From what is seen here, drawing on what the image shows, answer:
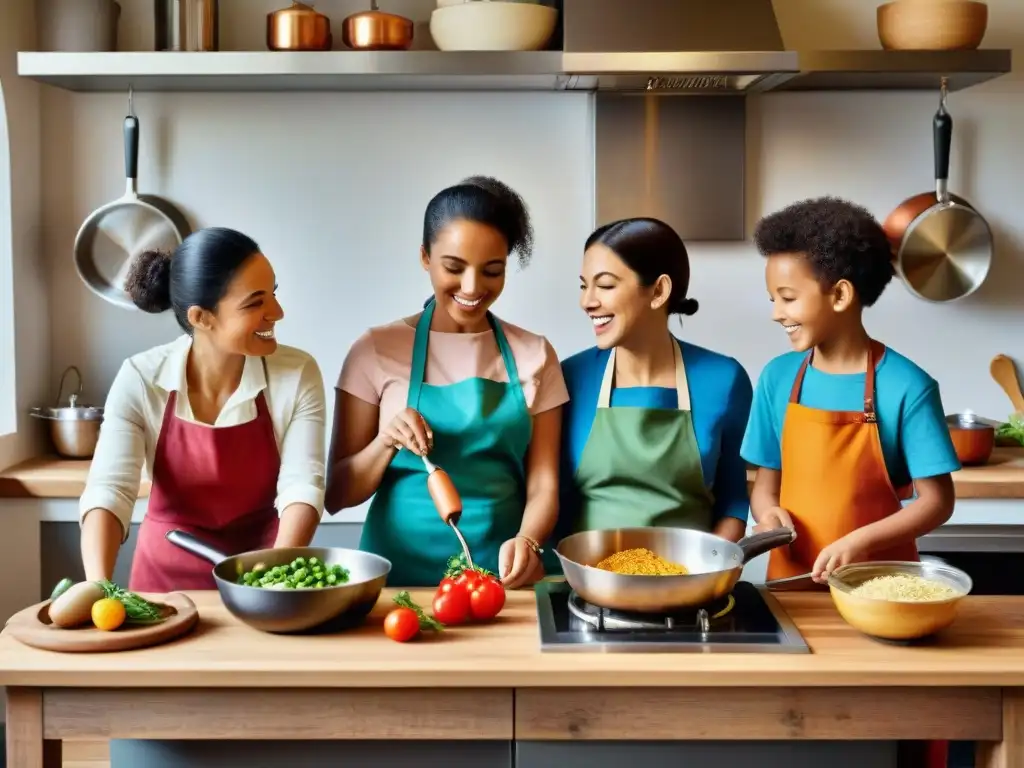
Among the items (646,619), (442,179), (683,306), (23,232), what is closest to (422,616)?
(646,619)

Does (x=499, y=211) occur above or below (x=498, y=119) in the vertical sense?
below

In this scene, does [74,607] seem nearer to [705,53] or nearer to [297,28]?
[297,28]

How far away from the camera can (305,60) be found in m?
3.03

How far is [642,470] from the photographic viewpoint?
2152 mm

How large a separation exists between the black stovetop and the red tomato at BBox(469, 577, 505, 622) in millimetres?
73

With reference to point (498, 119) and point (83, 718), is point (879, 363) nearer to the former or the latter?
point (83, 718)

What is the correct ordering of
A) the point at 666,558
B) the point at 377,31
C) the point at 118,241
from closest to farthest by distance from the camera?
the point at 666,558
the point at 377,31
the point at 118,241

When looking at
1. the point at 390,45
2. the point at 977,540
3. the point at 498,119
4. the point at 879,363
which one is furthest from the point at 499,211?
the point at 977,540

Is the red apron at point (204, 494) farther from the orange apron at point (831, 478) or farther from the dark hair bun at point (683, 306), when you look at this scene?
the orange apron at point (831, 478)

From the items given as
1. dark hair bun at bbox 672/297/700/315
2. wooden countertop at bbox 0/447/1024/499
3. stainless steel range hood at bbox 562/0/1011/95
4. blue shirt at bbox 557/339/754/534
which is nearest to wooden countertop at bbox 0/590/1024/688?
blue shirt at bbox 557/339/754/534

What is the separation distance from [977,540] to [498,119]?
1.85 metres

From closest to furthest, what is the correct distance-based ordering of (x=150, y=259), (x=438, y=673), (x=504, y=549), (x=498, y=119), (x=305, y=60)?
(x=438, y=673)
(x=504, y=549)
(x=150, y=259)
(x=305, y=60)
(x=498, y=119)

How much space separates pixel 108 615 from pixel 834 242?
1.34 metres

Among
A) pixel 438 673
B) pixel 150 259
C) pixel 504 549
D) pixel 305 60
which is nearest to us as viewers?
pixel 438 673
